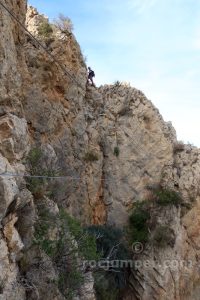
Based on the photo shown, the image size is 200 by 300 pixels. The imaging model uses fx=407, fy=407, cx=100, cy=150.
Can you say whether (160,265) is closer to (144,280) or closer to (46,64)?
(144,280)

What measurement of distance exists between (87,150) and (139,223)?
3752mm

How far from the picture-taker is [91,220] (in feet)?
54.4

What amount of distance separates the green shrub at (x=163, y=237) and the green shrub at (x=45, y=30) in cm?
884

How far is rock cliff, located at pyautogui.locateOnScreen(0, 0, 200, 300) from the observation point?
32.7ft

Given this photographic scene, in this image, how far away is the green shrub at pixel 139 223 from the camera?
54.4 ft

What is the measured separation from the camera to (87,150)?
54.3ft

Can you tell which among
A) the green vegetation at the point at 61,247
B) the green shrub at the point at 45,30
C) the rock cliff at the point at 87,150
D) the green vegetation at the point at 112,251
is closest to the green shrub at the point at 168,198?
the rock cliff at the point at 87,150

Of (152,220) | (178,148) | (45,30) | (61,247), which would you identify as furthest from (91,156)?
(61,247)

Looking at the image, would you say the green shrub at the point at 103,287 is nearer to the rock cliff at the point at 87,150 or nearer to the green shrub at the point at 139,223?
the rock cliff at the point at 87,150

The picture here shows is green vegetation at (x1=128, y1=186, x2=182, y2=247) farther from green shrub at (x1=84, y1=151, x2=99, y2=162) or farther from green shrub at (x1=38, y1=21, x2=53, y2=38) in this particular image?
green shrub at (x1=38, y1=21, x2=53, y2=38)

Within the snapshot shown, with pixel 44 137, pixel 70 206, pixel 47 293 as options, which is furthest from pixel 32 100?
pixel 47 293

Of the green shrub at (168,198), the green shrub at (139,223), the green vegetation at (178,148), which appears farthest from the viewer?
the green vegetation at (178,148)

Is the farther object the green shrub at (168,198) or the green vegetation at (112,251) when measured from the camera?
the green shrub at (168,198)

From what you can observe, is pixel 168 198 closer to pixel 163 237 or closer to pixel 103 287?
pixel 163 237
